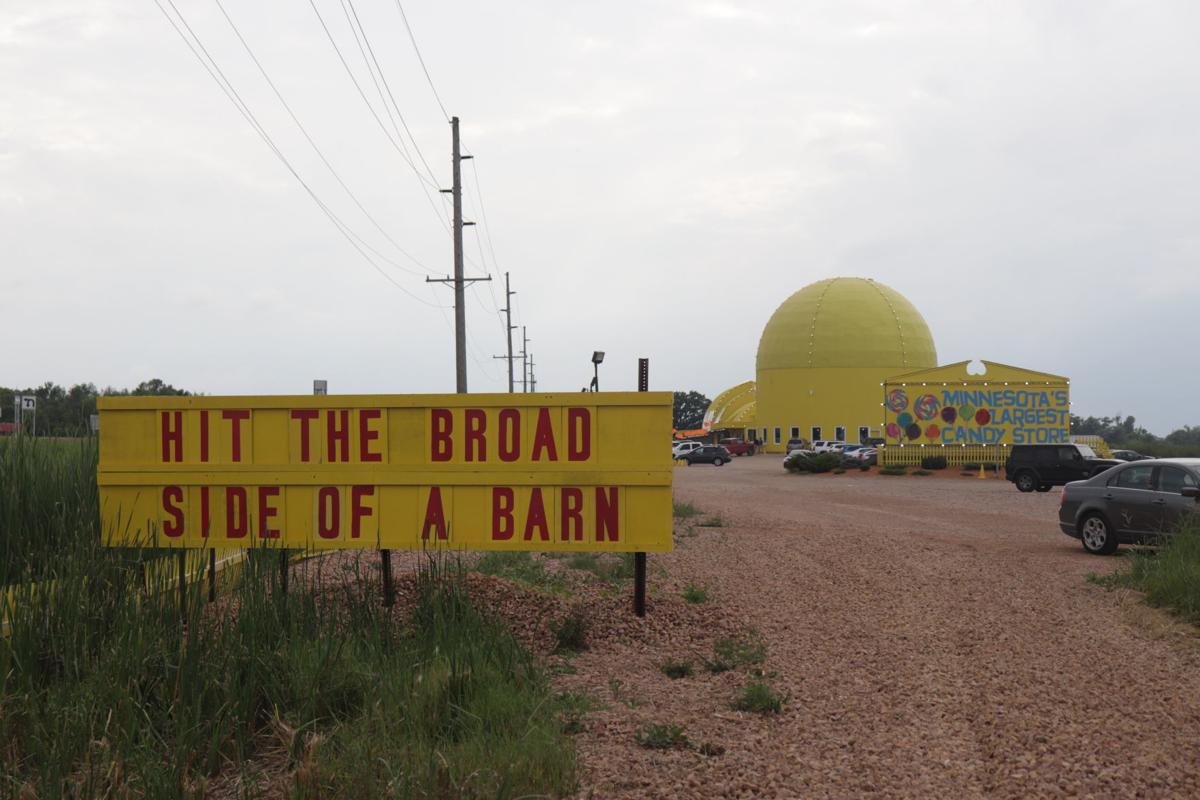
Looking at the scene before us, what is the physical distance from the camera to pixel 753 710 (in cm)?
704

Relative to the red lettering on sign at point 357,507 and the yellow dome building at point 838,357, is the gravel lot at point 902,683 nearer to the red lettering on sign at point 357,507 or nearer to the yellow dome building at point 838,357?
the red lettering on sign at point 357,507

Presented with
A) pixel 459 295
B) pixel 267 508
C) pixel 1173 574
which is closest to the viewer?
pixel 267 508

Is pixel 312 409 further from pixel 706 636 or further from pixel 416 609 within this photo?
pixel 706 636

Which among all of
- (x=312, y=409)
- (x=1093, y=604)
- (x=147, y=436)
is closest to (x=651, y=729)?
(x=312, y=409)

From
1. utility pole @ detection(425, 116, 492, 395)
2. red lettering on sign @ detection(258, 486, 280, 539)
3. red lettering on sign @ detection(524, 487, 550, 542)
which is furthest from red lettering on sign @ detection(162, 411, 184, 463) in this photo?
utility pole @ detection(425, 116, 492, 395)

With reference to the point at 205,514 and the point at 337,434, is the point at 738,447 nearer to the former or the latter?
the point at 337,434

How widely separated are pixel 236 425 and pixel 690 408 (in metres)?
141

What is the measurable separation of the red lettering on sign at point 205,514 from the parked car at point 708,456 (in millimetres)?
58032

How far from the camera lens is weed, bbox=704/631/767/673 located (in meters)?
8.31

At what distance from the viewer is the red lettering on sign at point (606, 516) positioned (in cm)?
960

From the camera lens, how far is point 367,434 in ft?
32.1

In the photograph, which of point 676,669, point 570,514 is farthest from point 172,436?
point 676,669

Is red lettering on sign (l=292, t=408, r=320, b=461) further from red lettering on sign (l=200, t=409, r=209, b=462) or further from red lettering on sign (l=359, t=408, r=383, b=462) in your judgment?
red lettering on sign (l=200, t=409, r=209, b=462)

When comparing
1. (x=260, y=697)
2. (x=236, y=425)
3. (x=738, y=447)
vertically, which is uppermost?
(x=236, y=425)
